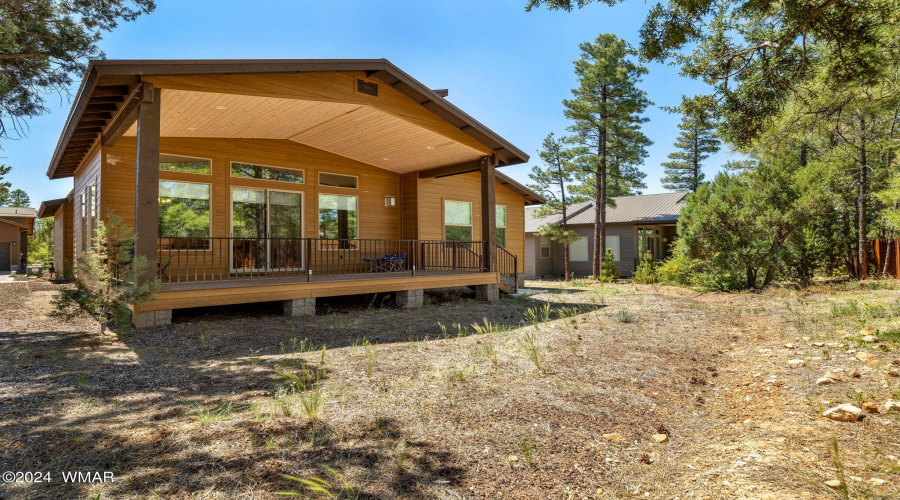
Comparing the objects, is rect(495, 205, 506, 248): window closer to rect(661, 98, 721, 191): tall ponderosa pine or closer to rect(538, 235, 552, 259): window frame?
rect(538, 235, 552, 259): window frame

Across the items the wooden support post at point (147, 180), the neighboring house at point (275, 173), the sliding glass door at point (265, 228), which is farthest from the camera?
the sliding glass door at point (265, 228)

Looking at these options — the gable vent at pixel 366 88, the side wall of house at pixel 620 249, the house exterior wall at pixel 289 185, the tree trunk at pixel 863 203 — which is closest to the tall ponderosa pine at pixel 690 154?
the side wall of house at pixel 620 249

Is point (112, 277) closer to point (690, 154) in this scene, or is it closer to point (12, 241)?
point (690, 154)

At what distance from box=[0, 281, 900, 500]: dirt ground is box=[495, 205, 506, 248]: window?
334 inches

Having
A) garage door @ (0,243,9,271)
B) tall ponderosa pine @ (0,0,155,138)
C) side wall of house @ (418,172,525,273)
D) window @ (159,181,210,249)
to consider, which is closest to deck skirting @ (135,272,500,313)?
window @ (159,181,210,249)

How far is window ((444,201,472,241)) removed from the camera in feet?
42.4

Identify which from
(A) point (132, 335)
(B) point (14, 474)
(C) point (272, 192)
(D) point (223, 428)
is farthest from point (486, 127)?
(B) point (14, 474)

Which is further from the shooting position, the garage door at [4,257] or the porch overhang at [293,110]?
the garage door at [4,257]

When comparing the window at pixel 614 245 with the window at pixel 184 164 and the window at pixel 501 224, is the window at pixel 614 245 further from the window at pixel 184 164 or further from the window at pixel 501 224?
the window at pixel 184 164

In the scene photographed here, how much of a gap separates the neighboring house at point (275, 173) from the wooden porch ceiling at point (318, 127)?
4 cm

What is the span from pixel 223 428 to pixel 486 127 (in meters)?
8.00

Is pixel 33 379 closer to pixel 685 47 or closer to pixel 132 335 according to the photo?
pixel 132 335

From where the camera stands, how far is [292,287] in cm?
757

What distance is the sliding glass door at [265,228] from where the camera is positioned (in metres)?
9.20
